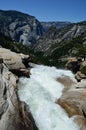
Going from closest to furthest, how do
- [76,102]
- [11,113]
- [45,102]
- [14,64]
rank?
[11,113] < [76,102] < [45,102] < [14,64]

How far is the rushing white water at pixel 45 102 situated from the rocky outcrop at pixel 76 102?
91cm

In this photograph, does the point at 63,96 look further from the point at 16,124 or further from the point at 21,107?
the point at 16,124

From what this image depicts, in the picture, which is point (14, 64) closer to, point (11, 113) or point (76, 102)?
point (76, 102)

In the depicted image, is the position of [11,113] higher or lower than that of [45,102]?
higher

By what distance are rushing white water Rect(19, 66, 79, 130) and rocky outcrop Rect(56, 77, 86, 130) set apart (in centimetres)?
91

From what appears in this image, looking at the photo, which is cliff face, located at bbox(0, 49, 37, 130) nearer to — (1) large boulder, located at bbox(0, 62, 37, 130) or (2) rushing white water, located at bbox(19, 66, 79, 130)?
(1) large boulder, located at bbox(0, 62, 37, 130)

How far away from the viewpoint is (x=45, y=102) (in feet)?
161

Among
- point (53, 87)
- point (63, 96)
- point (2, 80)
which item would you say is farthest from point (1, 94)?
point (53, 87)

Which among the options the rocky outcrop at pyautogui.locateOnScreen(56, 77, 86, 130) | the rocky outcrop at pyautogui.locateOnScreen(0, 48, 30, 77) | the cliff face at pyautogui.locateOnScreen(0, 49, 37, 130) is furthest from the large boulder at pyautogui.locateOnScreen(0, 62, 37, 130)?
the rocky outcrop at pyautogui.locateOnScreen(0, 48, 30, 77)

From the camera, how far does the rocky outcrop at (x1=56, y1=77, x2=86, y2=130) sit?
143ft

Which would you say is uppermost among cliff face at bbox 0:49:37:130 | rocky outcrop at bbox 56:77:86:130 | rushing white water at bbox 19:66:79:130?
cliff face at bbox 0:49:37:130

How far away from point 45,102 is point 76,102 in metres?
5.56

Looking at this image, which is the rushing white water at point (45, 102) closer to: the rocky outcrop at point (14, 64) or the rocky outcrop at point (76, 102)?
the rocky outcrop at point (76, 102)

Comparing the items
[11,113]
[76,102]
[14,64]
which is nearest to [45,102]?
[76,102]
